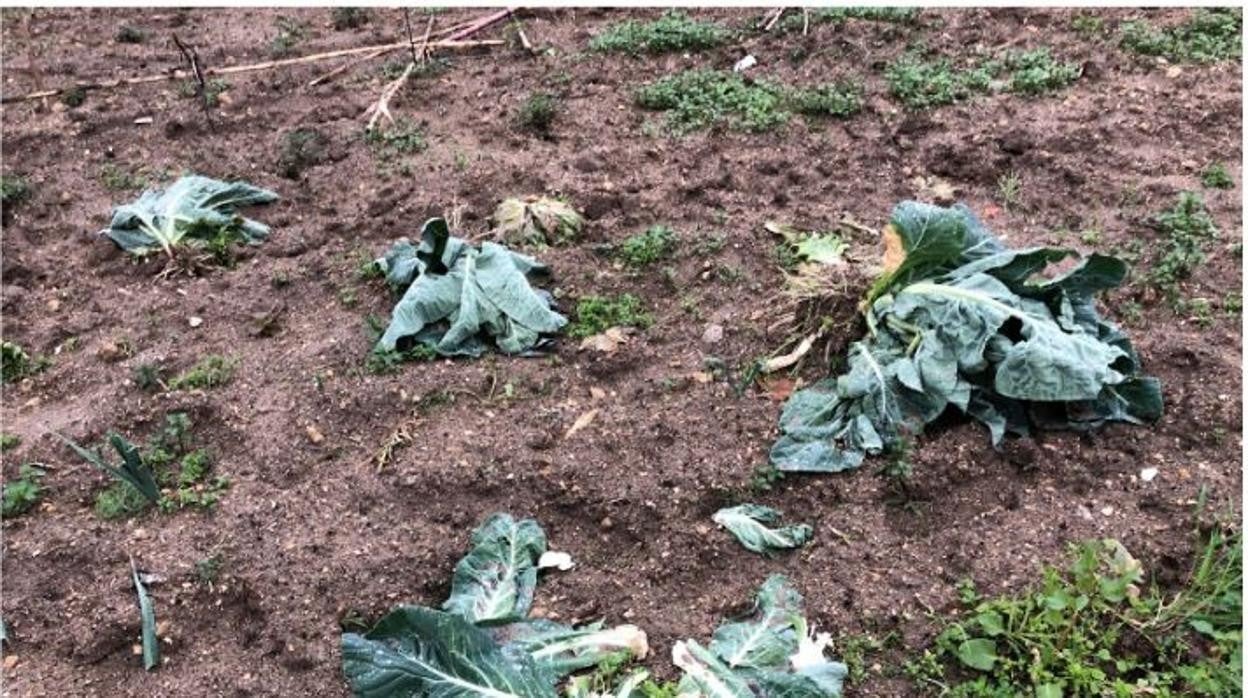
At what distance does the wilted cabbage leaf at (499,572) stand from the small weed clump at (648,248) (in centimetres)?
145

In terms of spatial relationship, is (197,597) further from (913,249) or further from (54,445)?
(913,249)

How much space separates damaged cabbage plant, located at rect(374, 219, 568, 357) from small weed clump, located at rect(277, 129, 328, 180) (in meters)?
1.40

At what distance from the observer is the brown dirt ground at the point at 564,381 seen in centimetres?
304

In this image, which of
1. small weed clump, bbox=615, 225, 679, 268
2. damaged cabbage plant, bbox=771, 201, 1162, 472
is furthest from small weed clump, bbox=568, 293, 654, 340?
damaged cabbage plant, bbox=771, 201, 1162, 472

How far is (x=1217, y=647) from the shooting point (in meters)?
2.72

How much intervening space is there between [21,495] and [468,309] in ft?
5.20

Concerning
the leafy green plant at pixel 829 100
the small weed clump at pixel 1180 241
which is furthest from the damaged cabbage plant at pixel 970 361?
Result: the leafy green plant at pixel 829 100

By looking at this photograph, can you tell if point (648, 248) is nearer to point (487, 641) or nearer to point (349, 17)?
point (487, 641)

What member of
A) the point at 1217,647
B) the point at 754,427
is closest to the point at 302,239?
the point at 754,427

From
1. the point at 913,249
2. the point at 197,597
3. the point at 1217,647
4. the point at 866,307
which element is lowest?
the point at 1217,647

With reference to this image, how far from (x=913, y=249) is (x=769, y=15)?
115 inches

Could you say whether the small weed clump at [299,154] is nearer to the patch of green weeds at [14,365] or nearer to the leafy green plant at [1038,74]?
the patch of green weeds at [14,365]

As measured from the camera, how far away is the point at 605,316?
406 cm

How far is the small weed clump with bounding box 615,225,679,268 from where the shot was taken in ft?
14.2
